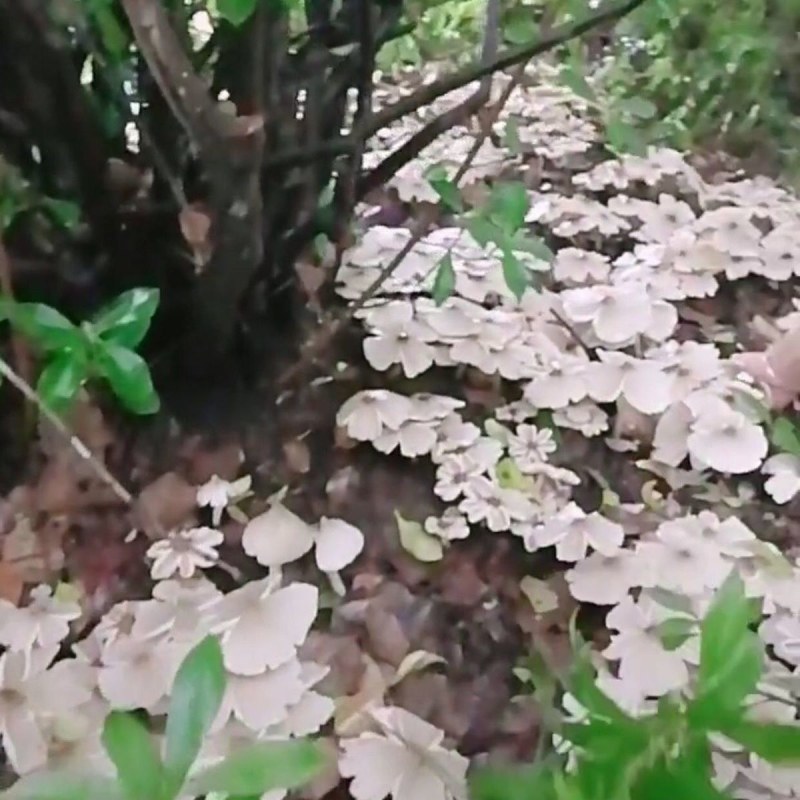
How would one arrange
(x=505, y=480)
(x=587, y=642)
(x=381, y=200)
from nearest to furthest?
(x=587, y=642) → (x=505, y=480) → (x=381, y=200)

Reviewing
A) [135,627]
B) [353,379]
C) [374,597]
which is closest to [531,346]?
[353,379]

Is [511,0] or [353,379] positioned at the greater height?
[511,0]

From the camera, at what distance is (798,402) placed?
0.94m

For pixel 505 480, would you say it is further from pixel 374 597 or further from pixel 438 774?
pixel 438 774

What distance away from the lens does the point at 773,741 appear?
1.34 feet

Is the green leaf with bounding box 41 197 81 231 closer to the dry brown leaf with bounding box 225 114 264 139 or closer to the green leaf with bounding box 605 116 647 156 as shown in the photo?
the dry brown leaf with bounding box 225 114 264 139

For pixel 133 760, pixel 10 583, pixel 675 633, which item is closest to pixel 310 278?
pixel 10 583

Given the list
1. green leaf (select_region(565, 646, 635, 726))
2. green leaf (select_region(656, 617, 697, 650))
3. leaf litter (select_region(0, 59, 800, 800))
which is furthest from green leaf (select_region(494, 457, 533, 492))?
green leaf (select_region(565, 646, 635, 726))

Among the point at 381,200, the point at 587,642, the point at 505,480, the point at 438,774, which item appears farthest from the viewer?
the point at 381,200

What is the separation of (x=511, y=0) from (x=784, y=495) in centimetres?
67

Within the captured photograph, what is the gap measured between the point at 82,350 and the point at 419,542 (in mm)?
313

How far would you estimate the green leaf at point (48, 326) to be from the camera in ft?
1.97

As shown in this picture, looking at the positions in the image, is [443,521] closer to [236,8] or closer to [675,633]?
[675,633]

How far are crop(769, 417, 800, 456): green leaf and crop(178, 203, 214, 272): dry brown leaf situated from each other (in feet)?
1.52
